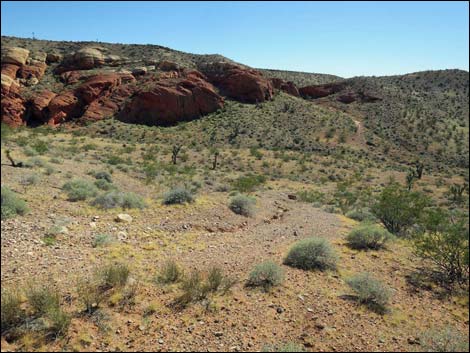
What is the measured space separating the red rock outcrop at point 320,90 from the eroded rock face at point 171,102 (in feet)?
67.7

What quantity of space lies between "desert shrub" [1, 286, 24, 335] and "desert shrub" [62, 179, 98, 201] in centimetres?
712

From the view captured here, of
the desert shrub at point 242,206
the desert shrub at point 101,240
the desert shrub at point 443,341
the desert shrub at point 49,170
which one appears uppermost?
the desert shrub at point 49,170

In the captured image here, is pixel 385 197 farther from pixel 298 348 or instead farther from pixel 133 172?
pixel 133 172

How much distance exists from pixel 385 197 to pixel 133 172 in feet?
47.1

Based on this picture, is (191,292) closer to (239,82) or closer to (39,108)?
(39,108)

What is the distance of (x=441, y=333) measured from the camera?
6.39 metres

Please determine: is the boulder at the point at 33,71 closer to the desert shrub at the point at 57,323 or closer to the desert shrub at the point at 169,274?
the desert shrub at the point at 169,274

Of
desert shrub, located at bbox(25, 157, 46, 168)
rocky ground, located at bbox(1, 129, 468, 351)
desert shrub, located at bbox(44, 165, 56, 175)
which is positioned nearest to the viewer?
rocky ground, located at bbox(1, 129, 468, 351)

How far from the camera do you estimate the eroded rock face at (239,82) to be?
183ft

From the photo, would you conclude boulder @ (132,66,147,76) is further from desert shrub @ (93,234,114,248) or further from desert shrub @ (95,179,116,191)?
desert shrub @ (93,234,114,248)

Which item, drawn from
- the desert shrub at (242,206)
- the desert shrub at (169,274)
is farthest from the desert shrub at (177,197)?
the desert shrub at (169,274)

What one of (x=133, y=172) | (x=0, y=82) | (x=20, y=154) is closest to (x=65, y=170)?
(x=20, y=154)

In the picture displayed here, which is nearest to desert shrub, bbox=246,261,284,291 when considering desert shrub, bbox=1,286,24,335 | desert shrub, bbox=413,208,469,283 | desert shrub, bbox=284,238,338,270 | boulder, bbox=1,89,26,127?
desert shrub, bbox=284,238,338,270

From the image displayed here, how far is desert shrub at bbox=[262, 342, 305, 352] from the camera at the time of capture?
5.27m
